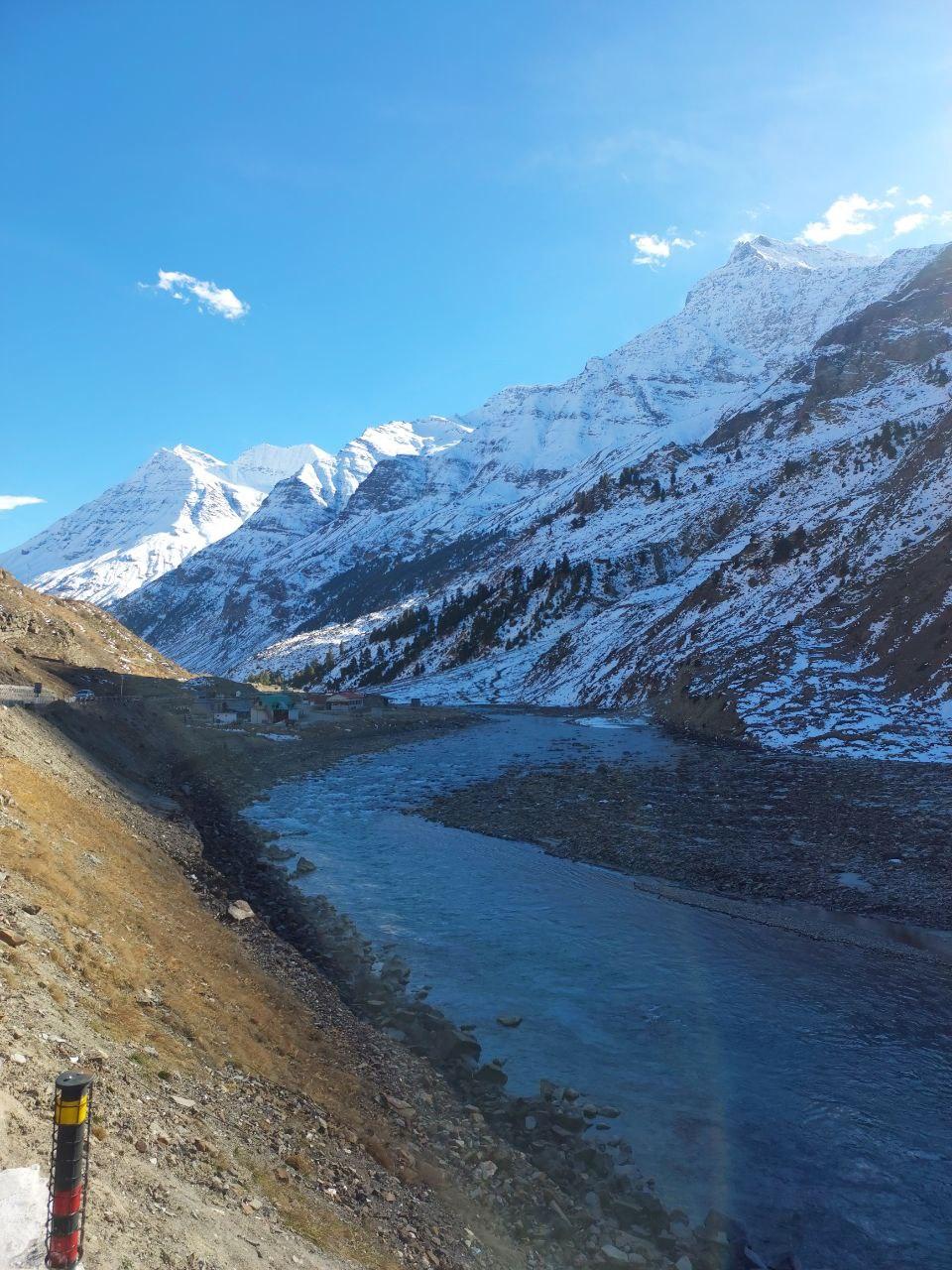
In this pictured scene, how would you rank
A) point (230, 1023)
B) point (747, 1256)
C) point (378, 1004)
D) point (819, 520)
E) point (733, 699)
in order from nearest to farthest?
1. point (747, 1256)
2. point (230, 1023)
3. point (378, 1004)
4. point (733, 699)
5. point (819, 520)

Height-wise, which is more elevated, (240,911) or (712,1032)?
(240,911)

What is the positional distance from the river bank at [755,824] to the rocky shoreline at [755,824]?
2.5 inches

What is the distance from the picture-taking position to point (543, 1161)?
1257 centimetres

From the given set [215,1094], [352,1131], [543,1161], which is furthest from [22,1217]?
[543,1161]

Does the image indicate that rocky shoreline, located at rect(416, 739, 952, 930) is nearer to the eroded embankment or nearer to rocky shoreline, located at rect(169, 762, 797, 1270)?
rocky shoreline, located at rect(169, 762, 797, 1270)

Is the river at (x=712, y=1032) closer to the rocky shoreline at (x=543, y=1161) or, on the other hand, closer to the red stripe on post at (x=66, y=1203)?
the rocky shoreline at (x=543, y=1161)

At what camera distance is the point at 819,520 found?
101 meters

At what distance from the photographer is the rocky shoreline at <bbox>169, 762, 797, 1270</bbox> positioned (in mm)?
10859

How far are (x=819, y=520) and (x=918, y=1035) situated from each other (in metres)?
95.7

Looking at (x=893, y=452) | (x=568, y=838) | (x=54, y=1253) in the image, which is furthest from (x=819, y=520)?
(x=54, y=1253)

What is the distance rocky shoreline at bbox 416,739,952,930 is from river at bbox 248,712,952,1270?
345cm

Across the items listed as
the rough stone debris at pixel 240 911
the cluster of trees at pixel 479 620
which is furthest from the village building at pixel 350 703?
the rough stone debris at pixel 240 911

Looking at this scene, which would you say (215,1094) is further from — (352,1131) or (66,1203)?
(66,1203)

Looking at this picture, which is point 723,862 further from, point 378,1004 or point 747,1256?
point 747,1256
